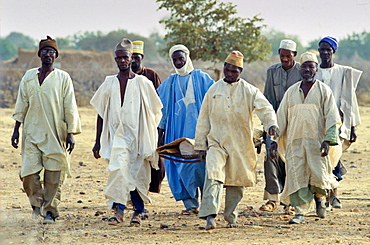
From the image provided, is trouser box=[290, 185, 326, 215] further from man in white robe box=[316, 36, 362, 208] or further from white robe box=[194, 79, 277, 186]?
man in white robe box=[316, 36, 362, 208]

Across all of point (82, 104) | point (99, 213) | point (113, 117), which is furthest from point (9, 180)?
point (82, 104)

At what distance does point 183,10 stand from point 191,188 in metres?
13.2

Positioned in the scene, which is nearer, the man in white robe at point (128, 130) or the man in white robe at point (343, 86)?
the man in white robe at point (128, 130)

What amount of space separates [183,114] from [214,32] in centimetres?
1299

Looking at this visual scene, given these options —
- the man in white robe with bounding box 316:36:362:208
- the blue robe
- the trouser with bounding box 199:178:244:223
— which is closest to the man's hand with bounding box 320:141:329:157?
the trouser with bounding box 199:178:244:223

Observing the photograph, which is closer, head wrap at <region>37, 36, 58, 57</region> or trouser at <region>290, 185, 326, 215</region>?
trouser at <region>290, 185, 326, 215</region>

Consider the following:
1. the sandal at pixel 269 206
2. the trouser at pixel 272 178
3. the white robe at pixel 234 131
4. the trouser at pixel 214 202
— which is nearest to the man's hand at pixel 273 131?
the white robe at pixel 234 131

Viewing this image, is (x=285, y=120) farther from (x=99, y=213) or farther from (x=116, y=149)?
(x=99, y=213)

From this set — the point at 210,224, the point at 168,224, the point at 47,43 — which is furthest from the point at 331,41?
the point at 47,43

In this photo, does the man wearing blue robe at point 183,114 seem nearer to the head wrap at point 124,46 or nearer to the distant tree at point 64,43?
the head wrap at point 124,46

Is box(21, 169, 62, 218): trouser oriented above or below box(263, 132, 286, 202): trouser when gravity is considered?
below

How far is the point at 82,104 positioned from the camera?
88.9ft

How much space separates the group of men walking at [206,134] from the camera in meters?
7.06

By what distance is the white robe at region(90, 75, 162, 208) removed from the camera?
7320mm
